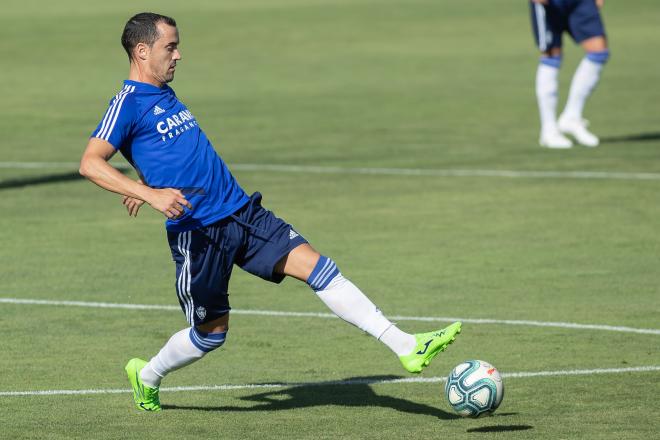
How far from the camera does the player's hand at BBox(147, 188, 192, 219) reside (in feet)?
24.8

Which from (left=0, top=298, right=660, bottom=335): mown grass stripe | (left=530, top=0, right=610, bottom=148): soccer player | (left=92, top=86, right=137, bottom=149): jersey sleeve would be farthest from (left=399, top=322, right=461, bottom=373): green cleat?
(left=530, top=0, right=610, bottom=148): soccer player

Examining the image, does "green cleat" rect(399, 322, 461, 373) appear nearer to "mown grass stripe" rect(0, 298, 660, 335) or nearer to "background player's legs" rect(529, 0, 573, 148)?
"mown grass stripe" rect(0, 298, 660, 335)

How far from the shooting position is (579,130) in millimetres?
20031

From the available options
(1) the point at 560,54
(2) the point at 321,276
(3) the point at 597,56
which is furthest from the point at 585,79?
(2) the point at 321,276

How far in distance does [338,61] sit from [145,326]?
22.0m

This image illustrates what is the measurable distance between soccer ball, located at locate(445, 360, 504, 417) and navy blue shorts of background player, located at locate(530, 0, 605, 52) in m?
11.6

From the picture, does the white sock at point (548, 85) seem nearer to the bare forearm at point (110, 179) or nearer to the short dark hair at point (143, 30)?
the short dark hair at point (143, 30)

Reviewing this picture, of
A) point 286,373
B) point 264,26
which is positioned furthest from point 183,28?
point 286,373

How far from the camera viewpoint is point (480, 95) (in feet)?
86.4

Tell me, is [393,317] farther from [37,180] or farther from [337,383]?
[37,180]

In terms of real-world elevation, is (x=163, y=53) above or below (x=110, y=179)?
above

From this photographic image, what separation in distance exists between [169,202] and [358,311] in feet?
3.93

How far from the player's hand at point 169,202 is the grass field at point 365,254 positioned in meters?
1.20

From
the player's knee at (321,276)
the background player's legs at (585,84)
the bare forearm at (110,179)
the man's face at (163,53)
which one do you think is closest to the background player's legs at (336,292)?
the player's knee at (321,276)
